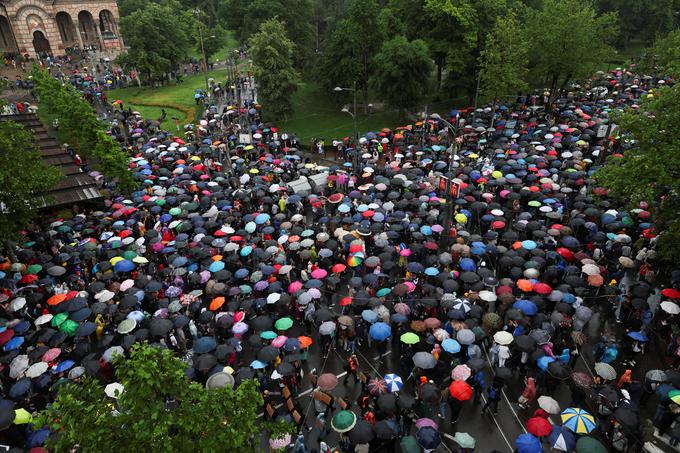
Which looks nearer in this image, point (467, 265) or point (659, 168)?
→ point (659, 168)

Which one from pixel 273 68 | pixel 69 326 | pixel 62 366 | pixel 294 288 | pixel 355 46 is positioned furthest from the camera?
pixel 355 46

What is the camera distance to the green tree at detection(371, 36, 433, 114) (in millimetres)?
35562

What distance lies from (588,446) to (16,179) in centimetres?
2081

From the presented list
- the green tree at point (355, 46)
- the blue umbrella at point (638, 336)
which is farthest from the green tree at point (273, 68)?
the blue umbrella at point (638, 336)

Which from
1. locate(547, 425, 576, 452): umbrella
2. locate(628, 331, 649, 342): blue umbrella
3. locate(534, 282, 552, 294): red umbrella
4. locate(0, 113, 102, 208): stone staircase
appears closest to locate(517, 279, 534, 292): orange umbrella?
locate(534, 282, 552, 294): red umbrella

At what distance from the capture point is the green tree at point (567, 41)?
35062 mm

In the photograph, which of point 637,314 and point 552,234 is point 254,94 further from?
point 637,314

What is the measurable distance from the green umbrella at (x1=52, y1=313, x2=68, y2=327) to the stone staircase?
7785 mm

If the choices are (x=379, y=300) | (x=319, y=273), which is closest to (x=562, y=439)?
(x=379, y=300)

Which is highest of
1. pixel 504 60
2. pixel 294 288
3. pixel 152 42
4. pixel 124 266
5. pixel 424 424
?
pixel 152 42

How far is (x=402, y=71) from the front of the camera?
35719 mm

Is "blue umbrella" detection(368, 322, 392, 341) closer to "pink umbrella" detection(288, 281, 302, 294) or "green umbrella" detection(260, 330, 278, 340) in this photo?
"green umbrella" detection(260, 330, 278, 340)

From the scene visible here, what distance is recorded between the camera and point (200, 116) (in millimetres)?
44531

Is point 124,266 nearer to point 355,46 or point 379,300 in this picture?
point 379,300
